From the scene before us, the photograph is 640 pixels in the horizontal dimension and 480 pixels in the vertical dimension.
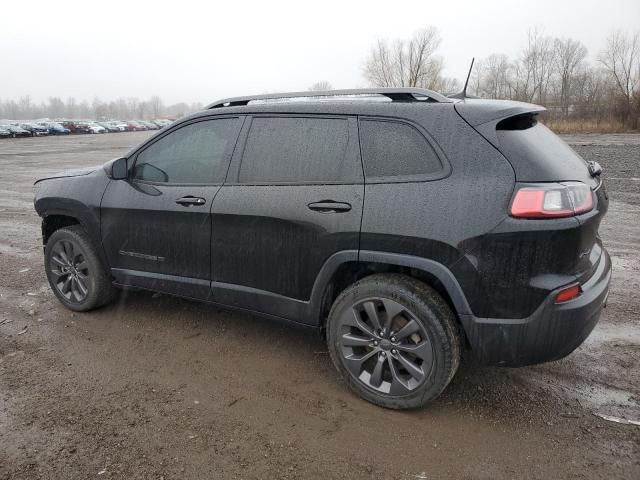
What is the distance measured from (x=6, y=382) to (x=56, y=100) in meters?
221

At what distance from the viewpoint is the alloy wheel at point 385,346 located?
2803 mm

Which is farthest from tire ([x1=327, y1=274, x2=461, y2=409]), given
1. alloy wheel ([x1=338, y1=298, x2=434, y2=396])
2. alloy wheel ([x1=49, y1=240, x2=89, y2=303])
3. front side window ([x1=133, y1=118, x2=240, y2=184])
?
alloy wheel ([x1=49, y1=240, x2=89, y2=303])

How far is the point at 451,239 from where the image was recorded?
2.62m

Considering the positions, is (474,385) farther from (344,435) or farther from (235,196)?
(235,196)

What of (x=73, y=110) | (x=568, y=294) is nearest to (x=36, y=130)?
(x=568, y=294)

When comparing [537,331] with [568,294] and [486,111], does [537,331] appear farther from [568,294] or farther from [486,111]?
[486,111]

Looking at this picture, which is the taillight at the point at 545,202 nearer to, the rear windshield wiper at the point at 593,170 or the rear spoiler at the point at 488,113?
the rear spoiler at the point at 488,113

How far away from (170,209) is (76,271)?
131cm

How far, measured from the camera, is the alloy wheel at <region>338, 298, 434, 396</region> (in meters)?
2.80

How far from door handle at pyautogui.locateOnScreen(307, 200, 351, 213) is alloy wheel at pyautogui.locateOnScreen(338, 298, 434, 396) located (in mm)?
546

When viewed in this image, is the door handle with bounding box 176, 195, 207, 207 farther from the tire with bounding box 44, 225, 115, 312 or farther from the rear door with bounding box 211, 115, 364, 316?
the tire with bounding box 44, 225, 115, 312

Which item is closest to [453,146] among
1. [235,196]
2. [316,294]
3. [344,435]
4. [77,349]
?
[316,294]

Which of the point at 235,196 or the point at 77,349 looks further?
the point at 77,349

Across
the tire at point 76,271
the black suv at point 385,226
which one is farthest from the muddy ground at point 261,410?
the black suv at point 385,226
